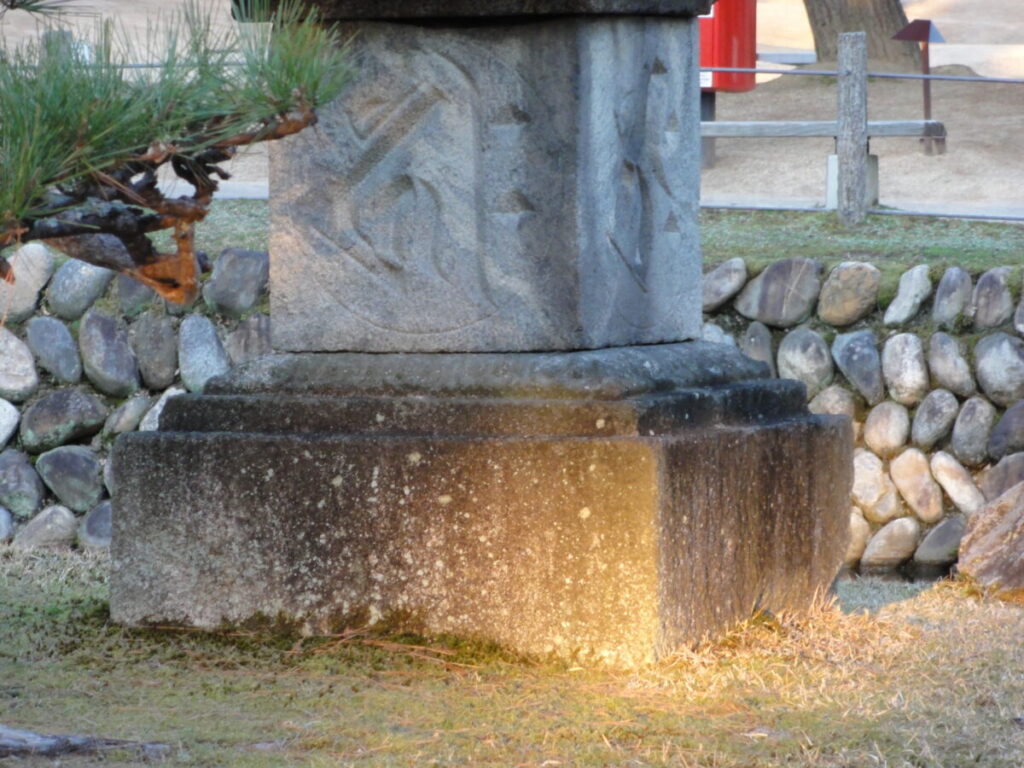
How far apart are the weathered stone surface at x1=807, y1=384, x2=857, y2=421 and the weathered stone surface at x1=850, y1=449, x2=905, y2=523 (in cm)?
18

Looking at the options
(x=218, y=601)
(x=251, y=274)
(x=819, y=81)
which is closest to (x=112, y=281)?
(x=251, y=274)

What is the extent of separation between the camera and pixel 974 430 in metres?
5.69

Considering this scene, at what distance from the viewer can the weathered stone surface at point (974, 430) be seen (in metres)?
5.68

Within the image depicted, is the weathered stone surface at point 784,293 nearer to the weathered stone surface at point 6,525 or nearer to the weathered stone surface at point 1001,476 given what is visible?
the weathered stone surface at point 1001,476

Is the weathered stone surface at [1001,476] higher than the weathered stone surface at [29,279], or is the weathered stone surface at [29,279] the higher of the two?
the weathered stone surface at [29,279]

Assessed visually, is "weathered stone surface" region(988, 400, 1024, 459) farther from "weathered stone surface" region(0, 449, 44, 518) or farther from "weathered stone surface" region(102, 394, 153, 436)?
"weathered stone surface" region(0, 449, 44, 518)

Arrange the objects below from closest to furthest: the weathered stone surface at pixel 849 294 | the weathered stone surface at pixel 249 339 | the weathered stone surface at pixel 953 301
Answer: the weathered stone surface at pixel 953 301
the weathered stone surface at pixel 849 294
the weathered stone surface at pixel 249 339

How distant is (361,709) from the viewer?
3.04 m

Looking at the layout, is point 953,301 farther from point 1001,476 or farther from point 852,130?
point 852,130

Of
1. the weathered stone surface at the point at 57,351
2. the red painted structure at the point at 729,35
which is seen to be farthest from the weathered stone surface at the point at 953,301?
the red painted structure at the point at 729,35

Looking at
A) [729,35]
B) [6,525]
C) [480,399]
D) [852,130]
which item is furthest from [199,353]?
[729,35]

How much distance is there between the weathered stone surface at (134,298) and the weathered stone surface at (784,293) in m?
2.32

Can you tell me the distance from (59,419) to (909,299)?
3.25 metres

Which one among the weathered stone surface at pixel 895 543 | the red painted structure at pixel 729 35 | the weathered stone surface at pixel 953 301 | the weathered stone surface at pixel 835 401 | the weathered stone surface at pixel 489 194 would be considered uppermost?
the red painted structure at pixel 729 35
